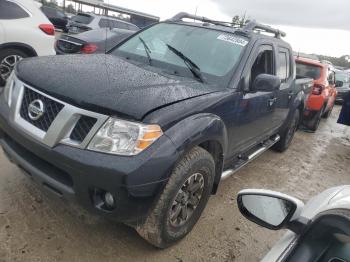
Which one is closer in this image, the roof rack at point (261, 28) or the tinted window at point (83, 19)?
the roof rack at point (261, 28)

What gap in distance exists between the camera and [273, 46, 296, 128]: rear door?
4669 millimetres

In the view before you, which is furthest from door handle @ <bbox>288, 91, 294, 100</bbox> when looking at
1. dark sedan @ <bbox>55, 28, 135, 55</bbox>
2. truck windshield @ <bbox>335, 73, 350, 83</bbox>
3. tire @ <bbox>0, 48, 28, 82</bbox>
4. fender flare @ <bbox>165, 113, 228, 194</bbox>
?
truck windshield @ <bbox>335, 73, 350, 83</bbox>

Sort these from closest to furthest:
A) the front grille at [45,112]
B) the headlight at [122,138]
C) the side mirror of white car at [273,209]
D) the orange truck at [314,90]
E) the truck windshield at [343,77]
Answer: the side mirror of white car at [273,209]
the headlight at [122,138]
the front grille at [45,112]
the orange truck at [314,90]
the truck windshield at [343,77]

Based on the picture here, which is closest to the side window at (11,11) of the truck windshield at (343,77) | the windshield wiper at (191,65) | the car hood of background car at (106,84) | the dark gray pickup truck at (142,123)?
the dark gray pickup truck at (142,123)

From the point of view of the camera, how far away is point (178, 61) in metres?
3.43

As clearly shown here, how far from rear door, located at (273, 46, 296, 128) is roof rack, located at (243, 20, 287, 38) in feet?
0.74

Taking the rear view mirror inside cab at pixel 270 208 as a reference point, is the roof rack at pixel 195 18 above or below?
above

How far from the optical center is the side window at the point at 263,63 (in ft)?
12.1

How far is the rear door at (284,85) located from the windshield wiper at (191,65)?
5.24 feet

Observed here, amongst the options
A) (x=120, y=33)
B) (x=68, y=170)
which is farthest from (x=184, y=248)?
(x=120, y=33)

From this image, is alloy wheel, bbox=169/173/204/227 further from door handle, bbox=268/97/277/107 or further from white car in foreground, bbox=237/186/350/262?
door handle, bbox=268/97/277/107

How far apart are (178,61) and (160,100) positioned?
3.56 ft

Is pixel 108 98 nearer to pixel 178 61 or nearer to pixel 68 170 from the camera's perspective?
pixel 68 170

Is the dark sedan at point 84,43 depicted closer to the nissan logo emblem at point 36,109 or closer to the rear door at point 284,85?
the rear door at point 284,85
